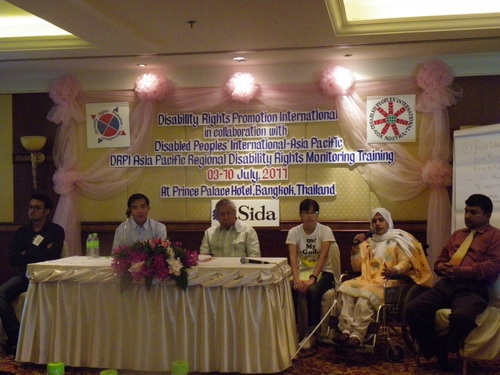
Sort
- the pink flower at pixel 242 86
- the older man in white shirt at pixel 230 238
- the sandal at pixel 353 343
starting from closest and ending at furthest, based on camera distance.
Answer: the sandal at pixel 353 343
the older man in white shirt at pixel 230 238
the pink flower at pixel 242 86

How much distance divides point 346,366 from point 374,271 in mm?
883

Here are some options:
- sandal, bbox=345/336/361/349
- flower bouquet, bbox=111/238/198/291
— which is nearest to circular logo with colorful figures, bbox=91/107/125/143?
flower bouquet, bbox=111/238/198/291

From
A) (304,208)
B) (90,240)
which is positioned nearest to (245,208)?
(304,208)

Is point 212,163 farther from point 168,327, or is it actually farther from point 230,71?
point 168,327

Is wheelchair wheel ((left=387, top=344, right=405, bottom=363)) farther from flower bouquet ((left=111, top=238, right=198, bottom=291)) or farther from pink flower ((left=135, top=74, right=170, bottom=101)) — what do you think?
pink flower ((left=135, top=74, right=170, bottom=101))

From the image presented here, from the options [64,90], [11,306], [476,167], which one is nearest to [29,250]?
[11,306]

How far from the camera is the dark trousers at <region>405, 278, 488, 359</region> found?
4.55 metres

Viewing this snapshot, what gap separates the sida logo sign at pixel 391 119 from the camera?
6.57 m

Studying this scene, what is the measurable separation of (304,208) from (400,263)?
3.19ft

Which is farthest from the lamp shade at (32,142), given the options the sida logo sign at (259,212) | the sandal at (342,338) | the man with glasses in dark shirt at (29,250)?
the sandal at (342,338)

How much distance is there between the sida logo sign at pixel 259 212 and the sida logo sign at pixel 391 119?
1.25 metres

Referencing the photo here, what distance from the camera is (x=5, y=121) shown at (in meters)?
7.35

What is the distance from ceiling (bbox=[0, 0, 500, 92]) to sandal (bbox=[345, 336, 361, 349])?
8.40ft

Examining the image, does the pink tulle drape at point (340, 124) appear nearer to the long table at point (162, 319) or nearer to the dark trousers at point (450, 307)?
the dark trousers at point (450, 307)
